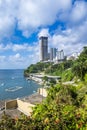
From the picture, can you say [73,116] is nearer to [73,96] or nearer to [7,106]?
[73,96]

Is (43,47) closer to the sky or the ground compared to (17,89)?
closer to the sky

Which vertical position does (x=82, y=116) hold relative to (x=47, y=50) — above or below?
below

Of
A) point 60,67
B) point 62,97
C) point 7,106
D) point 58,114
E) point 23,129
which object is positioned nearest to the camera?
point 23,129

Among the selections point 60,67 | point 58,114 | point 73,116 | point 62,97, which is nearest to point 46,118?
point 58,114

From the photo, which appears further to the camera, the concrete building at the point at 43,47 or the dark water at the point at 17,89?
the concrete building at the point at 43,47

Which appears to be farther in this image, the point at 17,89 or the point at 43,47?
the point at 43,47

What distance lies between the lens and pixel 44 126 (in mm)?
6992

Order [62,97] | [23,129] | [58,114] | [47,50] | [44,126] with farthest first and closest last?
[47,50] → [62,97] → [58,114] → [44,126] → [23,129]

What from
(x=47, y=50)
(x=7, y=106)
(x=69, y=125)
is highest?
(x=47, y=50)

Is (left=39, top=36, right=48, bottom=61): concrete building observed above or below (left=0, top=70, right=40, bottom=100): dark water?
above

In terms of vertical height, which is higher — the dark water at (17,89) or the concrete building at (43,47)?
the concrete building at (43,47)

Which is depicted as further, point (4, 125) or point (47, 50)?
point (47, 50)

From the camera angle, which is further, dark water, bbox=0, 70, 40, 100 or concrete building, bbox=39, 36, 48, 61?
concrete building, bbox=39, 36, 48, 61

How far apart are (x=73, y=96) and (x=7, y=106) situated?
8.60 metres
